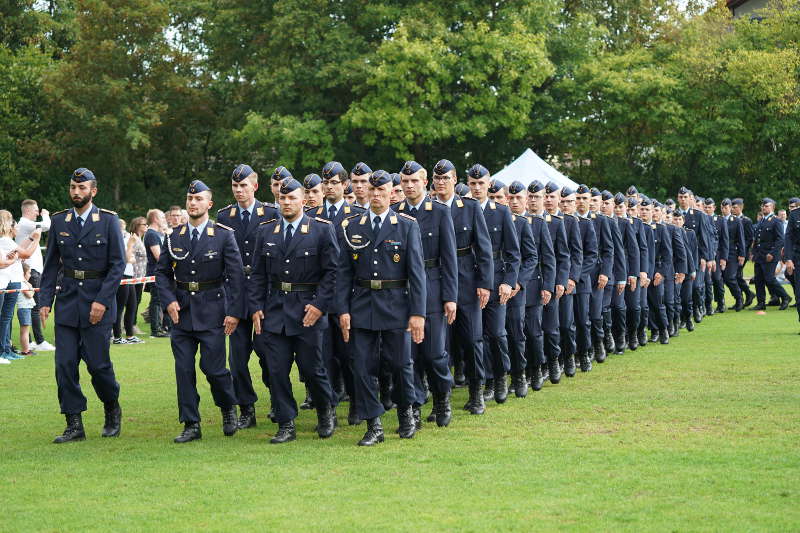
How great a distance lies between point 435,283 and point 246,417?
212 cm

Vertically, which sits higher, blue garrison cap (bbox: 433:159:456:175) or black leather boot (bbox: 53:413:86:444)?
blue garrison cap (bbox: 433:159:456:175)

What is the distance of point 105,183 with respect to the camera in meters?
43.7

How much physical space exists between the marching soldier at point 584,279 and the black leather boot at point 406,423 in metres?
4.60

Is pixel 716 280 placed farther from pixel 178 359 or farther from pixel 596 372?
pixel 178 359

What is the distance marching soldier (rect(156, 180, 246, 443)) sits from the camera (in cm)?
843

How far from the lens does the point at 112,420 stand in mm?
8828

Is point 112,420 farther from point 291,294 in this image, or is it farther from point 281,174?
point 281,174

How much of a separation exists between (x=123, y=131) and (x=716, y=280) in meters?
26.4

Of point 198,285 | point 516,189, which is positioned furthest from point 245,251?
point 516,189

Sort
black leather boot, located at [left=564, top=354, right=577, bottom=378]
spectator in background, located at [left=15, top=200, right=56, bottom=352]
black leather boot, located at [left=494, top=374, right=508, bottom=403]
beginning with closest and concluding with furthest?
black leather boot, located at [left=494, top=374, right=508, bottom=403], black leather boot, located at [left=564, top=354, right=577, bottom=378], spectator in background, located at [left=15, top=200, right=56, bottom=352]

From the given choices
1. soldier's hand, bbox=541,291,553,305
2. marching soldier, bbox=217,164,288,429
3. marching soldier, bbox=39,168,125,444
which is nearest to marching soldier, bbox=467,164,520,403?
soldier's hand, bbox=541,291,553,305

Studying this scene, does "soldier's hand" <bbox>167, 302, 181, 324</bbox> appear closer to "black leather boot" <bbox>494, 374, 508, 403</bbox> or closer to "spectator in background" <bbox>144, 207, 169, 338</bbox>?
"black leather boot" <bbox>494, 374, 508, 403</bbox>

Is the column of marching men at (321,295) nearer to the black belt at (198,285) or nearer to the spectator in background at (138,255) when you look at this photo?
the black belt at (198,285)

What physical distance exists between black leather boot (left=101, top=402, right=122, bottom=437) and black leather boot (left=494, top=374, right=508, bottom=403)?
12.0 ft
